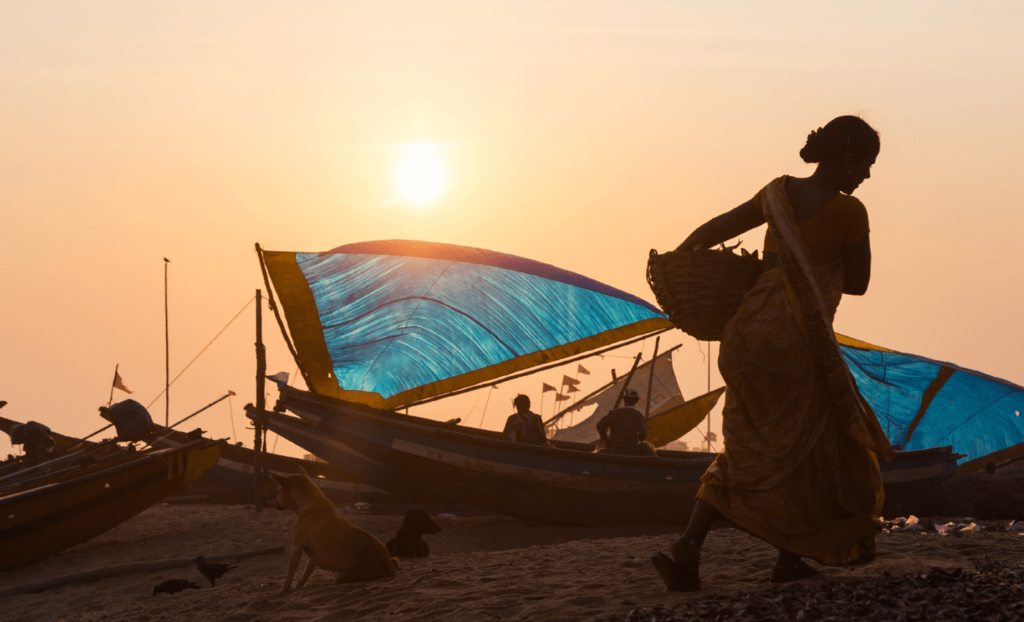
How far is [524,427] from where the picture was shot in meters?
12.5

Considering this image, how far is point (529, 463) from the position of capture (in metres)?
11.8

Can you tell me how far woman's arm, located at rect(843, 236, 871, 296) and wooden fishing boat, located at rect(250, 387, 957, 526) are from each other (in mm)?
8086

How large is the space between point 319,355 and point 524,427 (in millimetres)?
3880

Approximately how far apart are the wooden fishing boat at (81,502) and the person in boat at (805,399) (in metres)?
8.90

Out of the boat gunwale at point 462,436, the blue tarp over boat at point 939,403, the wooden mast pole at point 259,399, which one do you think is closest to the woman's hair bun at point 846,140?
the boat gunwale at point 462,436

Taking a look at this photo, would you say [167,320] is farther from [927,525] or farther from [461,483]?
[927,525]

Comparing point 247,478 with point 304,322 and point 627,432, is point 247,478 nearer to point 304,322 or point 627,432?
point 304,322

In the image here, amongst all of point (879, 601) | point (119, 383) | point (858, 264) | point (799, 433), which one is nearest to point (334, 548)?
point (799, 433)

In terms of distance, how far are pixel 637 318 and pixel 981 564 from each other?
11.4m

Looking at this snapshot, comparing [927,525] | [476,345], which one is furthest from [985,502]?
[476,345]

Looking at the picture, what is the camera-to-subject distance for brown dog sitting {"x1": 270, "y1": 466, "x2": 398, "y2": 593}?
550 centimetres

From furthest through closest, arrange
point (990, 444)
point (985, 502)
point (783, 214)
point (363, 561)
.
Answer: point (990, 444), point (985, 502), point (363, 561), point (783, 214)

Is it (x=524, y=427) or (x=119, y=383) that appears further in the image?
(x=119, y=383)

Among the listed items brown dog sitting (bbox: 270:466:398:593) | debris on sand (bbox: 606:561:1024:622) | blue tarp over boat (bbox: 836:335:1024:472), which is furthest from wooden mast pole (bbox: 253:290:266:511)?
debris on sand (bbox: 606:561:1024:622)
